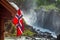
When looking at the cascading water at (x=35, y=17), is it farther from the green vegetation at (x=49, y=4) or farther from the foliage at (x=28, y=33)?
the foliage at (x=28, y=33)

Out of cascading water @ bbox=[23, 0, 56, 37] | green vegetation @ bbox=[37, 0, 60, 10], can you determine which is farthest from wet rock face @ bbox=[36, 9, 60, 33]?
green vegetation @ bbox=[37, 0, 60, 10]

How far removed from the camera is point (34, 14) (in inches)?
1178

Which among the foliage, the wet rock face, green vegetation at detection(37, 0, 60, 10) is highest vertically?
green vegetation at detection(37, 0, 60, 10)

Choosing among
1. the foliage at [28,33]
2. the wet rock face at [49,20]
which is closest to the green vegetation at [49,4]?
the wet rock face at [49,20]

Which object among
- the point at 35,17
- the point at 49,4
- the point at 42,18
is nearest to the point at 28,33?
the point at 42,18

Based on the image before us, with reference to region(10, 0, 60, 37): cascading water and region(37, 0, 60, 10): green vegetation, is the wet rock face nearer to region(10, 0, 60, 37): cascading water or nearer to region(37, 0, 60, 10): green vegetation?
region(10, 0, 60, 37): cascading water

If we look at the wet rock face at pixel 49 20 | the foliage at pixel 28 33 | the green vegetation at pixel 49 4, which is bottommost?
the foliage at pixel 28 33

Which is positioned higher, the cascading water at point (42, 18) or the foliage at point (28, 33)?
the cascading water at point (42, 18)

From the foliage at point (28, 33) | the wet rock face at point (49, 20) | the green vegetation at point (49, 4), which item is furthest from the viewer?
the wet rock face at point (49, 20)

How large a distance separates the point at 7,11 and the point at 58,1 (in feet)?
72.8

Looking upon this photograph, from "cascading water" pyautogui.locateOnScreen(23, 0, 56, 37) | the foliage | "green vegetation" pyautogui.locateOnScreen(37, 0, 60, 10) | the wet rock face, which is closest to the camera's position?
the foliage

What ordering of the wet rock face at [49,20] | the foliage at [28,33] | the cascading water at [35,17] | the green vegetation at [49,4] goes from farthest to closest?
the cascading water at [35,17]
the wet rock face at [49,20]
the green vegetation at [49,4]
the foliage at [28,33]

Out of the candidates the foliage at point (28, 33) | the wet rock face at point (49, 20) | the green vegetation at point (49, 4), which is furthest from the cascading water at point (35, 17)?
the foliage at point (28, 33)

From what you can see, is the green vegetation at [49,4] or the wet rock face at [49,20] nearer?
the green vegetation at [49,4]
